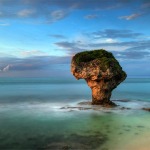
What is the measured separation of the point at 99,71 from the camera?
122 ft

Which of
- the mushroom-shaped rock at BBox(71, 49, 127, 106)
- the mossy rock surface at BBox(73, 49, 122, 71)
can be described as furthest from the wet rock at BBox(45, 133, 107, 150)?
the mossy rock surface at BBox(73, 49, 122, 71)

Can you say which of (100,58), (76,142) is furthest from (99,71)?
(76,142)

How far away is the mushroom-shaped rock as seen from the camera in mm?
37500

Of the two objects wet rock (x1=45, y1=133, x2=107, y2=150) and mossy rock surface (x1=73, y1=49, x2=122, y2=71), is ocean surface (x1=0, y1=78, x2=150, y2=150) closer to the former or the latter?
wet rock (x1=45, y1=133, x2=107, y2=150)

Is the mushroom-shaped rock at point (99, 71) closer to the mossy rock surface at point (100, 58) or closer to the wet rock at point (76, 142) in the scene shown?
the mossy rock surface at point (100, 58)

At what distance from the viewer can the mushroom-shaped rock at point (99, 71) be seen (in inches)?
1476

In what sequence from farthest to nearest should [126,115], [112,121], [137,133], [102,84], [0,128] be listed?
[102,84] < [126,115] < [112,121] < [0,128] < [137,133]

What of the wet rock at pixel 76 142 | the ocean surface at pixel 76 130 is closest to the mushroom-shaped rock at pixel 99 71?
the ocean surface at pixel 76 130

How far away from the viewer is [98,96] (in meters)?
39.1

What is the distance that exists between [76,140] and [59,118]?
9.12 m

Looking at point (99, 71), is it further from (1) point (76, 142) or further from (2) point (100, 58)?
(1) point (76, 142)

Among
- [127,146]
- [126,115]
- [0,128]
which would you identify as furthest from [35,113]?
[127,146]

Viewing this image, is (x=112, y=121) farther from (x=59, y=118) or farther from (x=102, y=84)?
(x=102, y=84)

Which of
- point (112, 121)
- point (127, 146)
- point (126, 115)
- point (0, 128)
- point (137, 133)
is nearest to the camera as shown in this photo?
point (127, 146)
